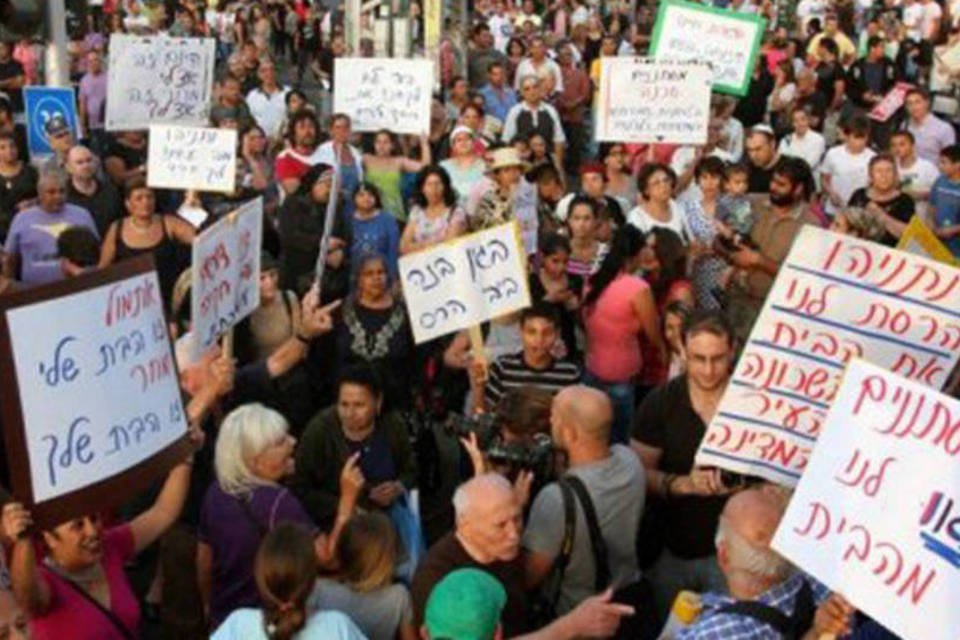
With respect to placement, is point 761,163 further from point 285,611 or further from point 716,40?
point 285,611

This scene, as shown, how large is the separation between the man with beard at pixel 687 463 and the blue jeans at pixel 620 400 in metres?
1.43

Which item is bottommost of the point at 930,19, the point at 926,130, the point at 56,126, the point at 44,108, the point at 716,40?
the point at 926,130

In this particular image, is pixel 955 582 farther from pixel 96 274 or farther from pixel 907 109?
pixel 907 109

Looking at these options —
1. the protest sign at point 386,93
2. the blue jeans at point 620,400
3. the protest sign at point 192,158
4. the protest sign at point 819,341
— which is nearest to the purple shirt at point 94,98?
the protest sign at point 386,93

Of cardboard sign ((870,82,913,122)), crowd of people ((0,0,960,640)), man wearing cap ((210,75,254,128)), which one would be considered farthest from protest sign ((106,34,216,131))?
cardboard sign ((870,82,913,122))

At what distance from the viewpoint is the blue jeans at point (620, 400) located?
262 inches

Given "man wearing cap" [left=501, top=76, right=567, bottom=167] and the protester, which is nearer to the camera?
the protester

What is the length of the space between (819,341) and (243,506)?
201 centimetres

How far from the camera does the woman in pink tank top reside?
260 inches

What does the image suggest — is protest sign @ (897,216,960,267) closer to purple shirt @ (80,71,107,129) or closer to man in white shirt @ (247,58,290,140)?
man in white shirt @ (247,58,290,140)

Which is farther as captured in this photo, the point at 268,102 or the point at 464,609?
the point at 268,102

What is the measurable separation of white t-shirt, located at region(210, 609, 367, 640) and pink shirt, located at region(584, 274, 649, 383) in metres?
3.06

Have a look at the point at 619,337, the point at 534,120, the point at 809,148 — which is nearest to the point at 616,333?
the point at 619,337

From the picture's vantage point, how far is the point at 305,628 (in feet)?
12.3
